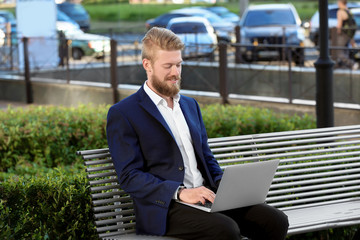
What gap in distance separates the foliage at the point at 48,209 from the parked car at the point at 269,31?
11310 millimetres

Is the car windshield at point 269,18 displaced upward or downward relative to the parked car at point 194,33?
upward

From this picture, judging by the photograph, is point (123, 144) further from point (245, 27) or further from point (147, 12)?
point (147, 12)

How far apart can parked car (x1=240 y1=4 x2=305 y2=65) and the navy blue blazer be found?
1152 centimetres

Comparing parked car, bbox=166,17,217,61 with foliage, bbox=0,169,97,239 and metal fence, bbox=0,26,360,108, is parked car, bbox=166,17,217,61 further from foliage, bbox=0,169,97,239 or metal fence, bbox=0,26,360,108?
foliage, bbox=0,169,97,239

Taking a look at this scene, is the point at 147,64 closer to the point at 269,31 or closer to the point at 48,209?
the point at 48,209

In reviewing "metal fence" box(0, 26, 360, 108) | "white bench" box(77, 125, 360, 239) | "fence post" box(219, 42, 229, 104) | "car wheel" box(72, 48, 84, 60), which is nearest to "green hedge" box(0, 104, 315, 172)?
"white bench" box(77, 125, 360, 239)

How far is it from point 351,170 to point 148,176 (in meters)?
1.92

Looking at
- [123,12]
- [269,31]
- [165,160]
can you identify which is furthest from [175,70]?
[123,12]

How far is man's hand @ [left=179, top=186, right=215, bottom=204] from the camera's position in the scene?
3.70 m

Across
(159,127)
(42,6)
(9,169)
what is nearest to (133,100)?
(159,127)

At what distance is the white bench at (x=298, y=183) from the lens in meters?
4.12

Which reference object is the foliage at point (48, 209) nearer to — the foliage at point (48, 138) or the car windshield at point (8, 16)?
the foliage at point (48, 138)

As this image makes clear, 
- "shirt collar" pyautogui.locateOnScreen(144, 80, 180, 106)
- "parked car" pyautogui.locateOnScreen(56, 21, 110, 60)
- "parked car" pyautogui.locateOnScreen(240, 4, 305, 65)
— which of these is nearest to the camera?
"shirt collar" pyautogui.locateOnScreen(144, 80, 180, 106)

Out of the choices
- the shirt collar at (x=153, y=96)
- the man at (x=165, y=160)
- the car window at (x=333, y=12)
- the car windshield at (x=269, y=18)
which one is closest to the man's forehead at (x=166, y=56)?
the man at (x=165, y=160)
